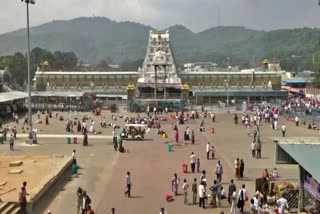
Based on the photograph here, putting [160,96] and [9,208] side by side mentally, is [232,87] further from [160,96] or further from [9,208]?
[9,208]

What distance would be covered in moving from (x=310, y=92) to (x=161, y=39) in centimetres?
2615

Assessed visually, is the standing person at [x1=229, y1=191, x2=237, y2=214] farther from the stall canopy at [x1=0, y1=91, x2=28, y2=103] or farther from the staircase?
the stall canopy at [x1=0, y1=91, x2=28, y2=103]

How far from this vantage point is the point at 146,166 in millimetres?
29312

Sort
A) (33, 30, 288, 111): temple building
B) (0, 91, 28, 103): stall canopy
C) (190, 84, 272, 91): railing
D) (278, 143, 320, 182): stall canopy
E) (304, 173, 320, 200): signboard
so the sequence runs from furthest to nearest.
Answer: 1. (190, 84, 272, 91): railing
2. (33, 30, 288, 111): temple building
3. (0, 91, 28, 103): stall canopy
4. (304, 173, 320, 200): signboard
5. (278, 143, 320, 182): stall canopy

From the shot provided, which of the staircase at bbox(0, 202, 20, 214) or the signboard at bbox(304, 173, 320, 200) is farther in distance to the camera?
the staircase at bbox(0, 202, 20, 214)

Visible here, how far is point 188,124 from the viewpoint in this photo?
5328cm

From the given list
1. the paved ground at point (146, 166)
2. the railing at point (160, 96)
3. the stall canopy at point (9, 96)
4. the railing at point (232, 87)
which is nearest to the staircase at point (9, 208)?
the paved ground at point (146, 166)

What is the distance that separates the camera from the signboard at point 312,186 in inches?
656

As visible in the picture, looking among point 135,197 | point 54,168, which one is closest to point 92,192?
point 135,197

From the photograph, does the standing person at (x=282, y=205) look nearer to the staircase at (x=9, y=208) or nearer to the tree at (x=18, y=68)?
the staircase at (x=9, y=208)

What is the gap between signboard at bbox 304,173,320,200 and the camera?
16.7 metres

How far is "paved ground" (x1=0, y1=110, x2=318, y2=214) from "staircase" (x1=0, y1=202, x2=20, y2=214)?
1.50 metres

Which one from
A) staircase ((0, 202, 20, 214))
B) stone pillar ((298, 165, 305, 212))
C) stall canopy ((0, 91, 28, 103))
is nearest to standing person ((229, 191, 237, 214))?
stone pillar ((298, 165, 305, 212))

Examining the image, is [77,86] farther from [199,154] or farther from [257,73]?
[199,154]
